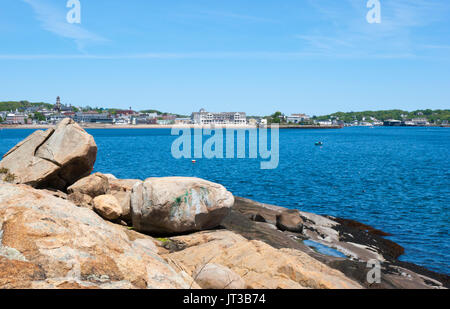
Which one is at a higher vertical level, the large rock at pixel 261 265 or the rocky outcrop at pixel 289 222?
the large rock at pixel 261 265

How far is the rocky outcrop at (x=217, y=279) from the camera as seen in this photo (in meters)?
8.22

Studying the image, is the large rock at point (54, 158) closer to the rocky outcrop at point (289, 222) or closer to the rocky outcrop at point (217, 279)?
the rocky outcrop at point (217, 279)

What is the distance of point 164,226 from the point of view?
44.6ft

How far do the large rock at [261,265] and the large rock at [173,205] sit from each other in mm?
1277

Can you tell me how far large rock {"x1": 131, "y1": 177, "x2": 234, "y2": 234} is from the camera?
1352 centimetres

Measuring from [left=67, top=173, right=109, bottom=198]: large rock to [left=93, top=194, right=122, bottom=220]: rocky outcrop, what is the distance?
3.88ft

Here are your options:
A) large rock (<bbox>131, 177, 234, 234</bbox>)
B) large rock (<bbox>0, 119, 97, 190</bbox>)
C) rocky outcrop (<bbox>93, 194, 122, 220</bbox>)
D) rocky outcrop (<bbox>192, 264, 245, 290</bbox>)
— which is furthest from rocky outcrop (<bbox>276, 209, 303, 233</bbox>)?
rocky outcrop (<bbox>192, 264, 245, 290</bbox>)

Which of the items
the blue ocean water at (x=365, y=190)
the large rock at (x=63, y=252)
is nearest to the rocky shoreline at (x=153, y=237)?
the large rock at (x=63, y=252)

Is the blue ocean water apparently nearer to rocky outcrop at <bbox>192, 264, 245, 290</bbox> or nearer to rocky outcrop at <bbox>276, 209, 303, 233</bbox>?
rocky outcrop at <bbox>276, 209, 303, 233</bbox>

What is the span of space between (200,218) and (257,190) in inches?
875

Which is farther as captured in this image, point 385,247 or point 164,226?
point 385,247

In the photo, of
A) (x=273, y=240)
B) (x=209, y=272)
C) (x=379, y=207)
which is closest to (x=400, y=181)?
(x=379, y=207)

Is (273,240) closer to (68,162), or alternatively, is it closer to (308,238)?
(308,238)

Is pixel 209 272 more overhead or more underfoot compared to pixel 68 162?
more underfoot
